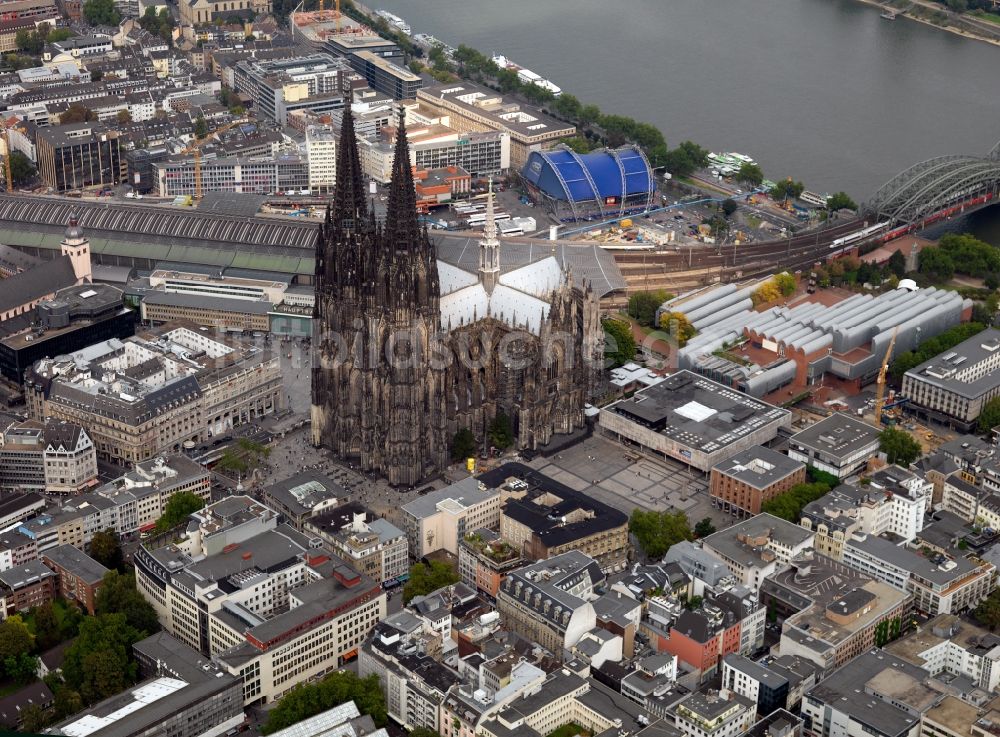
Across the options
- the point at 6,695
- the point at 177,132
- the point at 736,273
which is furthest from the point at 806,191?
the point at 6,695

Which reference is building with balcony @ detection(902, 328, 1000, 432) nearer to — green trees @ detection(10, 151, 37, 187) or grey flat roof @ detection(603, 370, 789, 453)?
grey flat roof @ detection(603, 370, 789, 453)

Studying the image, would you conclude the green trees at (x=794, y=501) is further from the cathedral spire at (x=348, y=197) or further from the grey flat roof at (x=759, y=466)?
the cathedral spire at (x=348, y=197)

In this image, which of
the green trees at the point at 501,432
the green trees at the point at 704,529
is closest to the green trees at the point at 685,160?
the green trees at the point at 501,432

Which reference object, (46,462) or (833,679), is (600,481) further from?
(46,462)

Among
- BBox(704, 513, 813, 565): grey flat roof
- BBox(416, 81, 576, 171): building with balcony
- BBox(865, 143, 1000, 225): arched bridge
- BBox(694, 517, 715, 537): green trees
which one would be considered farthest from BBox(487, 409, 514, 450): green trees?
BBox(416, 81, 576, 171): building with balcony

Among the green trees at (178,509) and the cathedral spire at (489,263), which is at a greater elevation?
→ the cathedral spire at (489,263)
